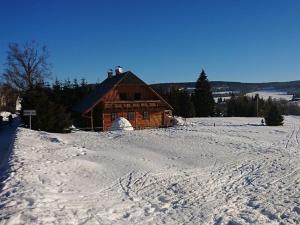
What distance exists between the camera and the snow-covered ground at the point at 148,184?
34.1 feet

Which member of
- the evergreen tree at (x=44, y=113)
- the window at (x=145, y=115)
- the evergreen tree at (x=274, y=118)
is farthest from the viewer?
the evergreen tree at (x=274, y=118)

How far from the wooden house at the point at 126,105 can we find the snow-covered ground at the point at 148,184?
18221 millimetres

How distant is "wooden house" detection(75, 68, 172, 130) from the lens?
4247 centimetres

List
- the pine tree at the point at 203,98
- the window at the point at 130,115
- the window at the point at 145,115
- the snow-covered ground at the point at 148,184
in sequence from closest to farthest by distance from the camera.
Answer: the snow-covered ground at the point at 148,184, the window at the point at 130,115, the window at the point at 145,115, the pine tree at the point at 203,98

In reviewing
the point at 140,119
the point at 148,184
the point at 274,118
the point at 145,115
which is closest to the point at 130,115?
the point at 140,119

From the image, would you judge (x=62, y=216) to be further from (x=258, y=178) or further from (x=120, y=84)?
(x=120, y=84)

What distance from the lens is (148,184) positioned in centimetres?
1447

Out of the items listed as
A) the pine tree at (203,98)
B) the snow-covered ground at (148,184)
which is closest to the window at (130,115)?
the snow-covered ground at (148,184)

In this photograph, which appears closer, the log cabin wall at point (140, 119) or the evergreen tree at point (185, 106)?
the log cabin wall at point (140, 119)

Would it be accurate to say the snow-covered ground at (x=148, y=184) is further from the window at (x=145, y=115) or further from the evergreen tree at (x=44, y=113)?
the window at (x=145, y=115)

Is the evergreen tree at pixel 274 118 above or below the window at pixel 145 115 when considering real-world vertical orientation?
below

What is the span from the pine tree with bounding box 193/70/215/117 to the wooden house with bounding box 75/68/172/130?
28.2 meters

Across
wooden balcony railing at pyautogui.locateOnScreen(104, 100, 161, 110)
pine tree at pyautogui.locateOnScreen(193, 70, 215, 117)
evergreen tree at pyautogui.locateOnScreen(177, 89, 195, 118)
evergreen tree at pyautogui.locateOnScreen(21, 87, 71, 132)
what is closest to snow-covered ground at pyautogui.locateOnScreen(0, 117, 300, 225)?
evergreen tree at pyautogui.locateOnScreen(21, 87, 71, 132)

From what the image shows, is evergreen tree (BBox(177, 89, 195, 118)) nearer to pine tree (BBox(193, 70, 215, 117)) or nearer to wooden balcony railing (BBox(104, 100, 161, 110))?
pine tree (BBox(193, 70, 215, 117))
